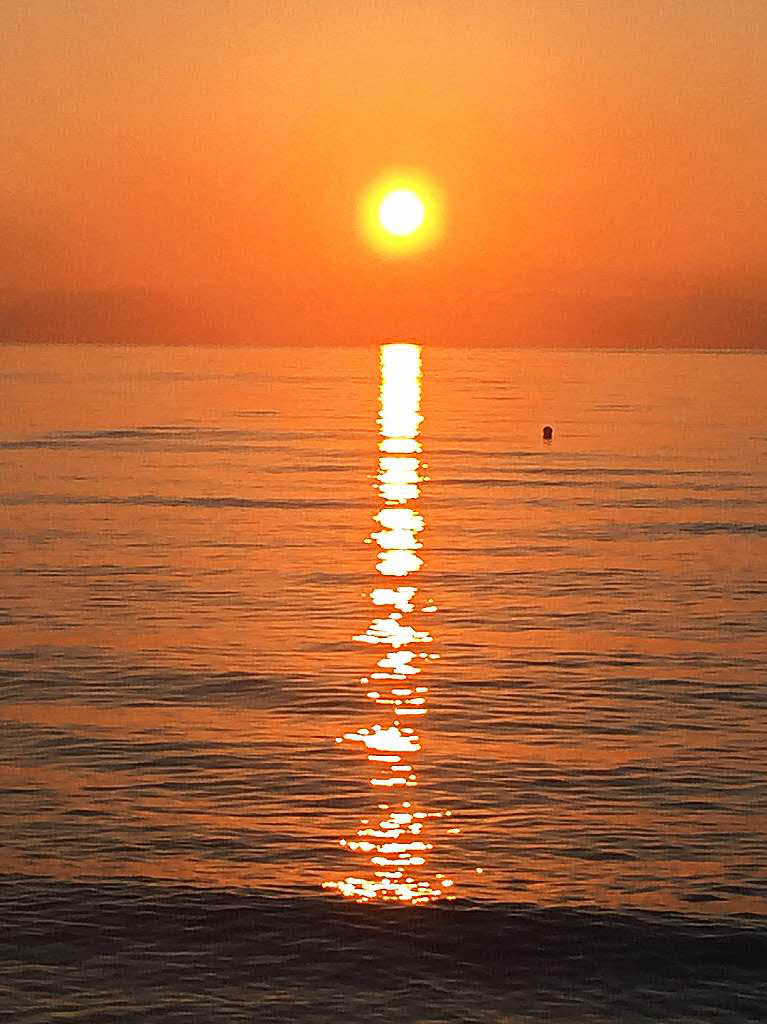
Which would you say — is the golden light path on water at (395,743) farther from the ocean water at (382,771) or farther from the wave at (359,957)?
the wave at (359,957)

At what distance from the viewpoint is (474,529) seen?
69.2 m

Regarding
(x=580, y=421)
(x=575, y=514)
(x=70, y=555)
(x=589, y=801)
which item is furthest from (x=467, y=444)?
(x=589, y=801)

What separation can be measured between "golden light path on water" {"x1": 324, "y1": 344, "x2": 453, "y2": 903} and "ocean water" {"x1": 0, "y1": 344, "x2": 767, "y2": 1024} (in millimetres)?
93

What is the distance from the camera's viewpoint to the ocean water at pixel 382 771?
22312 mm

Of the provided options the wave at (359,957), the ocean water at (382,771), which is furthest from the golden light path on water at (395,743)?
the wave at (359,957)

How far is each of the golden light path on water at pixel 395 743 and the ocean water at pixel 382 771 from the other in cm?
9

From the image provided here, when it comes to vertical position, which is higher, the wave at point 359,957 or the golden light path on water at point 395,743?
the golden light path on water at point 395,743

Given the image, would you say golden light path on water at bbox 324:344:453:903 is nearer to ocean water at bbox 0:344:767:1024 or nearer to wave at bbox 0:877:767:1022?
ocean water at bbox 0:344:767:1024

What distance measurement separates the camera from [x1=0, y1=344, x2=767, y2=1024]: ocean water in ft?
73.2

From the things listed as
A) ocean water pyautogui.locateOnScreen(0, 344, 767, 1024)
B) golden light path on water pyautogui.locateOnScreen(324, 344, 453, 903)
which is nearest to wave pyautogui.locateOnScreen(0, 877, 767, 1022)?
ocean water pyautogui.locateOnScreen(0, 344, 767, 1024)

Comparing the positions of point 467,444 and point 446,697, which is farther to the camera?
point 467,444

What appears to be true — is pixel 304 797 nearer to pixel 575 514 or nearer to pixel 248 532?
pixel 248 532

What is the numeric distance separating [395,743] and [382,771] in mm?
2092

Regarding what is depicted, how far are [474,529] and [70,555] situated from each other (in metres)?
18.5
